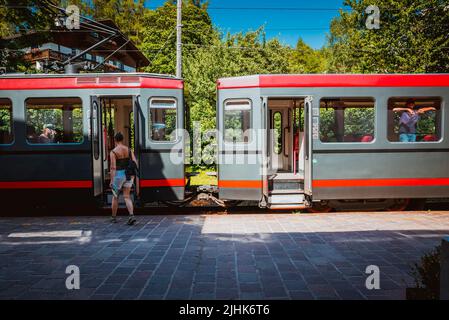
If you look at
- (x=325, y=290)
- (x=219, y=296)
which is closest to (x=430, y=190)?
(x=325, y=290)

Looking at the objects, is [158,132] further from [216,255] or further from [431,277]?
[431,277]

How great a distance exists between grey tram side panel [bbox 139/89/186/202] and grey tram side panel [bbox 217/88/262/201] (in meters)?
0.96

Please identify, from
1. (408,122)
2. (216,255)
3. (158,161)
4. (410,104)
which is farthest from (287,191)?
(216,255)

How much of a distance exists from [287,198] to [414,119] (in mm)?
3516

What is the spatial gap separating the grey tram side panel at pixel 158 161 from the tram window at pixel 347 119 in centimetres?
336

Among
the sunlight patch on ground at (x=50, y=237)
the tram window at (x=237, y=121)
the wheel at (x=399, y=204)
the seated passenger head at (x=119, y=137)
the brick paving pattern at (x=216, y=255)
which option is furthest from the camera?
the wheel at (x=399, y=204)

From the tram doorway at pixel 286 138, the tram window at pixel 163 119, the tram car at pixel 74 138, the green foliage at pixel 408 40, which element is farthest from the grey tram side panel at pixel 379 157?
the green foliage at pixel 408 40

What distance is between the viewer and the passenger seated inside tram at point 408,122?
869 centimetres

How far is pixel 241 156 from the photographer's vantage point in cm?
858

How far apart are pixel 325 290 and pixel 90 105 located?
6.30 metres

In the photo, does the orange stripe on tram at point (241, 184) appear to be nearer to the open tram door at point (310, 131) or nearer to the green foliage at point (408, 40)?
the open tram door at point (310, 131)

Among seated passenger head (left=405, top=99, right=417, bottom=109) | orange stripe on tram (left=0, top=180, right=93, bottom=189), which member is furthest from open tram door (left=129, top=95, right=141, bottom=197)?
seated passenger head (left=405, top=99, right=417, bottom=109)

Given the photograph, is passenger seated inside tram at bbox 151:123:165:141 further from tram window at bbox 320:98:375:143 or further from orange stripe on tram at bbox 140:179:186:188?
tram window at bbox 320:98:375:143

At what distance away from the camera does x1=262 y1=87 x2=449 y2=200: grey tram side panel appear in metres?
8.50
